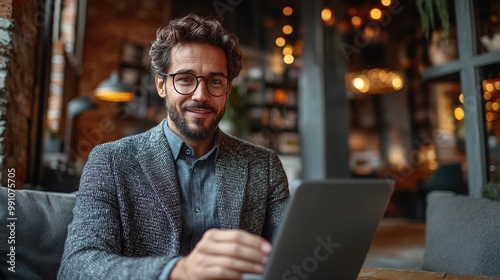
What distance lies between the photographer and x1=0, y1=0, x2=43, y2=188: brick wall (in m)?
1.62

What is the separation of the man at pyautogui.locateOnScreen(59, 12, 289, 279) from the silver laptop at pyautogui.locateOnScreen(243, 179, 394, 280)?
1.27 feet

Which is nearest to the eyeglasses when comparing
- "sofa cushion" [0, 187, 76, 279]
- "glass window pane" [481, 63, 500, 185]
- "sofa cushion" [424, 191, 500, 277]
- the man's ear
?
the man's ear

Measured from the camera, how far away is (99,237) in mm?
1043

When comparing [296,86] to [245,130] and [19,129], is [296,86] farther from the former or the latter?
[19,129]

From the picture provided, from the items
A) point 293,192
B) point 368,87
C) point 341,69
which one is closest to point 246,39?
point 368,87

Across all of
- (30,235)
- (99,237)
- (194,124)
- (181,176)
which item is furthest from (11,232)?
(194,124)

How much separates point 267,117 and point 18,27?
6.33 meters

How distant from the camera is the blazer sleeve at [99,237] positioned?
87cm

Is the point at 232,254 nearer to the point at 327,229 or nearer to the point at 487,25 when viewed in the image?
the point at 327,229

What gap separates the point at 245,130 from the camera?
6254 millimetres

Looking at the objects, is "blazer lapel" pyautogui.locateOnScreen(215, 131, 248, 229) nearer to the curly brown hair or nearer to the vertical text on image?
the curly brown hair

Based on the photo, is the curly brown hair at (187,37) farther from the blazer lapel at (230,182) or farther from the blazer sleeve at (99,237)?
the blazer sleeve at (99,237)

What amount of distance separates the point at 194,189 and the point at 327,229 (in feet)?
2.14

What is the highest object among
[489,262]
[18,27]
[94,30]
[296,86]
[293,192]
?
[94,30]
